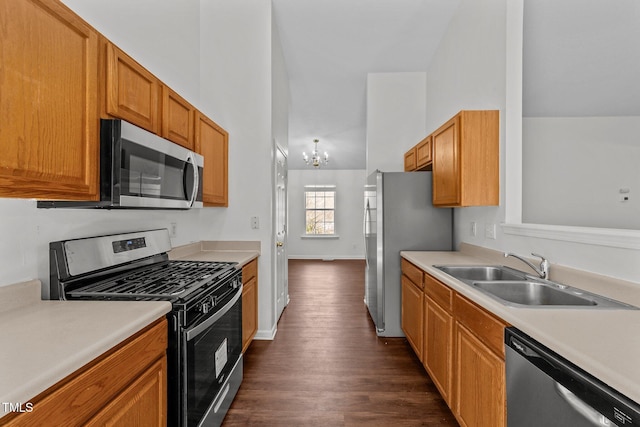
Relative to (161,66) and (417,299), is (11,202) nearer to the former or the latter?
(161,66)

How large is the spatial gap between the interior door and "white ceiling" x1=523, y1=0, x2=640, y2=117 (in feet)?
8.35

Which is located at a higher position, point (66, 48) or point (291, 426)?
point (66, 48)

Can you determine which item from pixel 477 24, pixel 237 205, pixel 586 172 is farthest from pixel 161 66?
pixel 586 172

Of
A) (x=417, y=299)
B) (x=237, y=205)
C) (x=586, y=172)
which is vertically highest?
(x=586, y=172)

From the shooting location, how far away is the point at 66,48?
118cm

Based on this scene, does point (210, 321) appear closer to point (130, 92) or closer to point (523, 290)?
point (130, 92)

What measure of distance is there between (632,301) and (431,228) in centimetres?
181

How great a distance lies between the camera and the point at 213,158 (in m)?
2.71

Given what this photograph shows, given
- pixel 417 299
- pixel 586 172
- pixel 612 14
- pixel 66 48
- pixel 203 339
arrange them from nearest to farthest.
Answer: pixel 66 48 < pixel 203 339 < pixel 612 14 < pixel 417 299 < pixel 586 172

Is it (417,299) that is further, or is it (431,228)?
(431,228)

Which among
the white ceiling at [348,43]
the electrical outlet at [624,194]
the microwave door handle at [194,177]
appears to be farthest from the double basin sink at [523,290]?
the white ceiling at [348,43]

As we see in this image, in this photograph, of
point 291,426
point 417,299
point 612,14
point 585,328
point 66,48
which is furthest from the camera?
point 417,299

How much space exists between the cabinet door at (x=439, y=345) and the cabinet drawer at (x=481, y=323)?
0.17 m

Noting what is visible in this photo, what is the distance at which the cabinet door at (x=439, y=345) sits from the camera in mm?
1854
